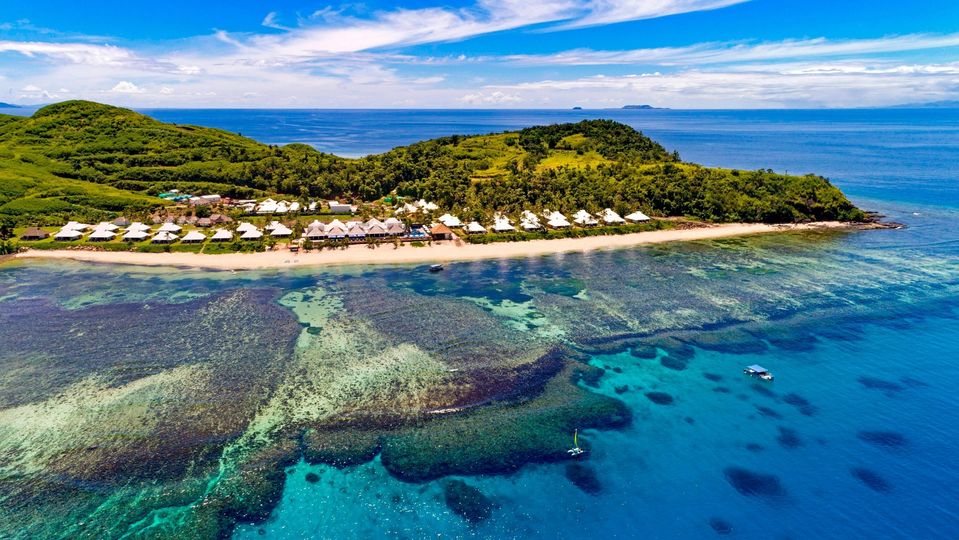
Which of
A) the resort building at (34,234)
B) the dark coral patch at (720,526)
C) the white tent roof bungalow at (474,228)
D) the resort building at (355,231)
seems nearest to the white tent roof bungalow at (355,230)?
the resort building at (355,231)

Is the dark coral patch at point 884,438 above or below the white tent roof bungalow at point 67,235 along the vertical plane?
below

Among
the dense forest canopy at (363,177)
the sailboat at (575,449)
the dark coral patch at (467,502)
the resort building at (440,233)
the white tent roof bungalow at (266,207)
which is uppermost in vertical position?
the dense forest canopy at (363,177)

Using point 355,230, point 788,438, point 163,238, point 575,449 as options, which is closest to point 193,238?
point 163,238

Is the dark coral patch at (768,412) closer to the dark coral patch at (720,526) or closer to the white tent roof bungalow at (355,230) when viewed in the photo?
the dark coral patch at (720,526)

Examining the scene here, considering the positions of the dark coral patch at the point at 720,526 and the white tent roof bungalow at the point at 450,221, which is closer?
the dark coral patch at the point at 720,526

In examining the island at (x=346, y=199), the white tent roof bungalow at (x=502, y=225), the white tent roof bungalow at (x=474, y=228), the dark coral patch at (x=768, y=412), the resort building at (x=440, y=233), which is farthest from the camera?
the white tent roof bungalow at (x=502, y=225)

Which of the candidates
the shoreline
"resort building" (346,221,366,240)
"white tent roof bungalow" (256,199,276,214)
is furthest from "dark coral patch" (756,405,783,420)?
"white tent roof bungalow" (256,199,276,214)

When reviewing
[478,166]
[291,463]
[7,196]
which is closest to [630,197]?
[478,166]
